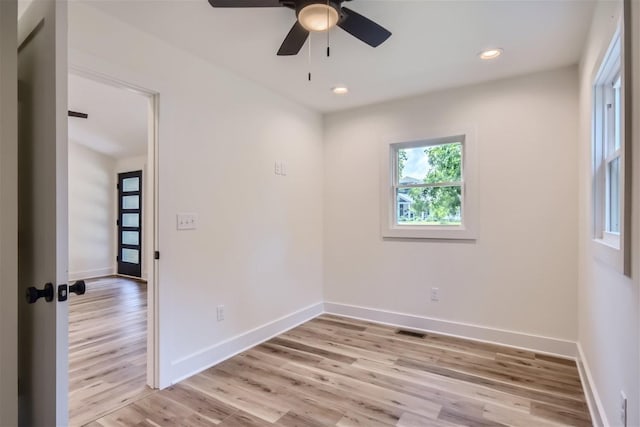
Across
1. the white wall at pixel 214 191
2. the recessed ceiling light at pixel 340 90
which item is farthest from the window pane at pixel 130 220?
the recessed ceiling light at pixel 340 90

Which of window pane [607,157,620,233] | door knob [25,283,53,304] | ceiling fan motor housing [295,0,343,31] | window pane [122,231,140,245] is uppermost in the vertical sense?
ceiling fan motor housing [295,0,343,31]

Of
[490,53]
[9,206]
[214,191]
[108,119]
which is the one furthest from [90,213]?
[490,53]

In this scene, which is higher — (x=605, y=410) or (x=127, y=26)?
(x=127, y=26)

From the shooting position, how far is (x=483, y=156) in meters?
3.19

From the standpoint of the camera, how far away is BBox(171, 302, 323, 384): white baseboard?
8.18ft

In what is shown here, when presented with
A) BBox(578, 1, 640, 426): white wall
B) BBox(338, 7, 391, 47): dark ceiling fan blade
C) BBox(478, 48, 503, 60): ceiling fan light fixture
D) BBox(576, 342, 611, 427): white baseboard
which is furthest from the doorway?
BBox(576, 342, 611, 427): white baseboard

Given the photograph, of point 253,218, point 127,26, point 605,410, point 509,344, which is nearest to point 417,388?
point 605,410

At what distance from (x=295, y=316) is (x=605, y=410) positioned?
2.56 m

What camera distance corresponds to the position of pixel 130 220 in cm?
669

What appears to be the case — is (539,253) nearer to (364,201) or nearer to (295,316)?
(364,201)

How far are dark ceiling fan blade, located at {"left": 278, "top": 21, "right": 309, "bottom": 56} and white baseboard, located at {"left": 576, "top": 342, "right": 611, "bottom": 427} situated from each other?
2.58 m

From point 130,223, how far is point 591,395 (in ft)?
23.3

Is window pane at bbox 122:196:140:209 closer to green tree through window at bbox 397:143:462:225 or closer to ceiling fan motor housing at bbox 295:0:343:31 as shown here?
green tree through window at bbox 397:143:462:225

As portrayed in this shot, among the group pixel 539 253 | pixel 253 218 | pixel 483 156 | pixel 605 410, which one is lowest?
pixel 605 410
